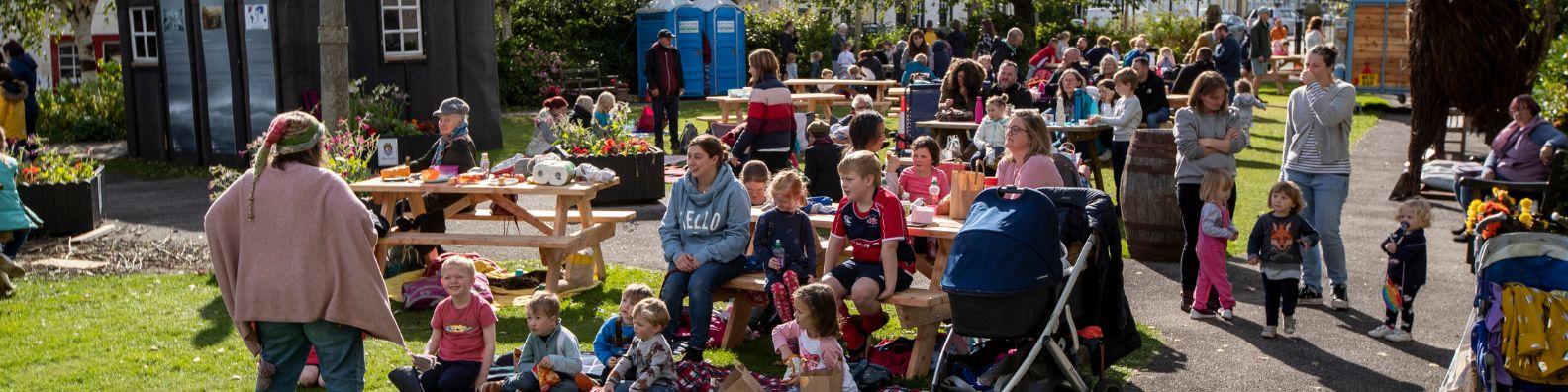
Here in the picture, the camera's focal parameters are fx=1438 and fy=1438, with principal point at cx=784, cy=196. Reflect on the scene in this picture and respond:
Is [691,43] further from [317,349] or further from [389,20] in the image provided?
[317,349]

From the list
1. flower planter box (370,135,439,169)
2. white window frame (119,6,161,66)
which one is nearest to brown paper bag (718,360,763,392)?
flower planter box (370,135,439,169)

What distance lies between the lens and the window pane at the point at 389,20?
55.7ft

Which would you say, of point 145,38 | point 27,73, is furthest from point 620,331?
point 27,73

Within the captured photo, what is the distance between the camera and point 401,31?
56.4 ft

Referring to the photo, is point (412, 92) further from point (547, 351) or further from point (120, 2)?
point (547, 351)

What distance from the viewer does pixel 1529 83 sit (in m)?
14.5

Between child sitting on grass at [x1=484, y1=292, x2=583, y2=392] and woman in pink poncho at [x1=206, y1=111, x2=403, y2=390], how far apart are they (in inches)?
38.9

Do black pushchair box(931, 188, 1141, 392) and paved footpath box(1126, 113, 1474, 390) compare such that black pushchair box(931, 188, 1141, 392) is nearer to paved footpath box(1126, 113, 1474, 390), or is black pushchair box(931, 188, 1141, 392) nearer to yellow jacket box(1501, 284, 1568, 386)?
paved footpath box(1126, 113, 1474, 390)

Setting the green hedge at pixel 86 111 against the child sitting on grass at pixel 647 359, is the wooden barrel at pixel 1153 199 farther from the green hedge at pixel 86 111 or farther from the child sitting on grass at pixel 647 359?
the green hedge at pixel 86 111

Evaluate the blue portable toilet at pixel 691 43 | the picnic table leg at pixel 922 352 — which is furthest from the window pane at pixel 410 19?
the picnic table leg at pixel 922 352

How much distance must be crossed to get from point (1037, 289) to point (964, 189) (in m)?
1.88

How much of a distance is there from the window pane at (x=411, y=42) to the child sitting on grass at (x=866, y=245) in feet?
37.2

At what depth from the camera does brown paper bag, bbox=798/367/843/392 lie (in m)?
6.03

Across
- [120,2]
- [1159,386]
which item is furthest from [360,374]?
[120,2]
